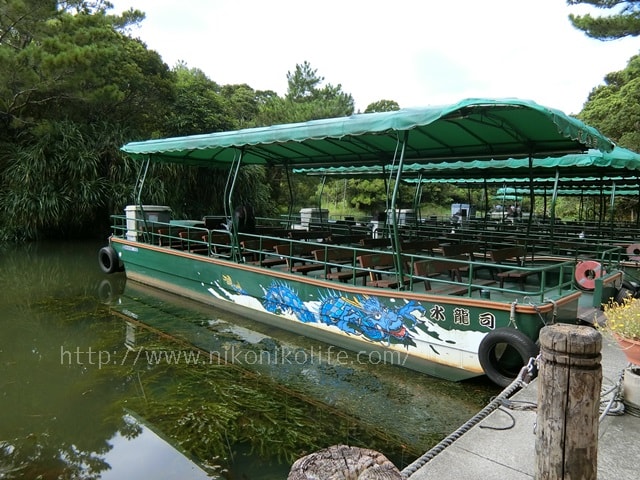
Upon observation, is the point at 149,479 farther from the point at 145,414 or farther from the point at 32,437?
the point at 32,437

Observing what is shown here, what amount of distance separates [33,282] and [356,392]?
28.6ft

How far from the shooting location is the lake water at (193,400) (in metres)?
3.86

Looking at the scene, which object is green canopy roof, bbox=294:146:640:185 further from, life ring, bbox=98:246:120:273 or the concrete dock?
life ring, bbox=98:246:120:273

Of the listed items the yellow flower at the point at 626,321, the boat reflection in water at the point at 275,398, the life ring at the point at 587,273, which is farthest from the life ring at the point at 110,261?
the yellow flower at the point at 626,321

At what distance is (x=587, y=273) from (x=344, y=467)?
6353 millimetres

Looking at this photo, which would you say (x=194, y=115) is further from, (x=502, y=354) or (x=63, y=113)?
(x=502, y=354)

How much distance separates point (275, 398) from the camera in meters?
4.85

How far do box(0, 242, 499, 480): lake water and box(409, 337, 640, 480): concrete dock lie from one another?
98 cm

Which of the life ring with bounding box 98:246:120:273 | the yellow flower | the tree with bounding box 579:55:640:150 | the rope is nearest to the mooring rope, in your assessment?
the rope

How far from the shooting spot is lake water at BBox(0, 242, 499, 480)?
12.6 ft

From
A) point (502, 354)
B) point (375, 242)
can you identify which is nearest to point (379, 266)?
point (375, 242)

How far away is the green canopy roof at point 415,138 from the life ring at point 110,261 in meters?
2.48

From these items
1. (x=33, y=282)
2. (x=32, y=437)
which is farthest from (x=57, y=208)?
(x=32, y=437)

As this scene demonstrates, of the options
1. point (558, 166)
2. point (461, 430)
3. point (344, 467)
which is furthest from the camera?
point (558, 166)
